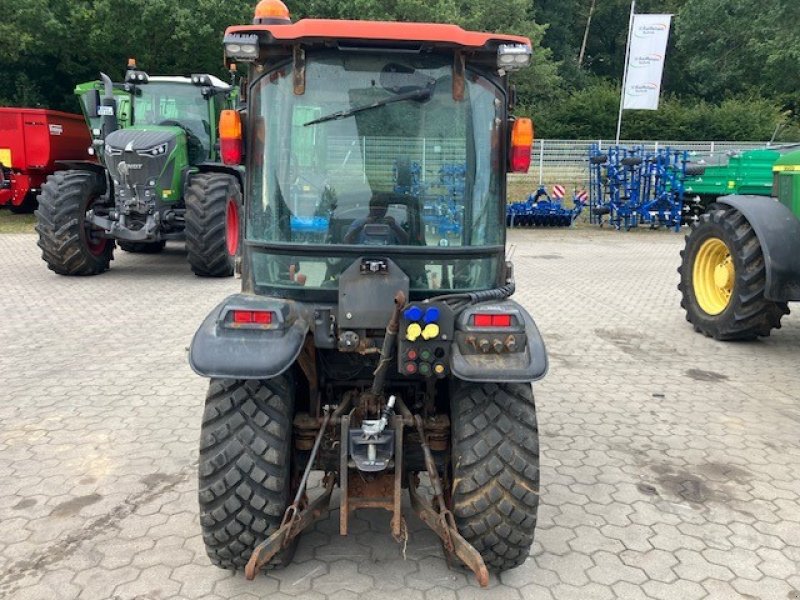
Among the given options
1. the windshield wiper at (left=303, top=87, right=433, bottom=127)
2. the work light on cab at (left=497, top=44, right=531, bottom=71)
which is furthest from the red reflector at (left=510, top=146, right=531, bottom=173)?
the windshield wiper at (left=303, top=87, right=433, bottom=127)

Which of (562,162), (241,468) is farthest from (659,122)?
(241,468)

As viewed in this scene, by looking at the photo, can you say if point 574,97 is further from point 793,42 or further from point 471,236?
point 471,236

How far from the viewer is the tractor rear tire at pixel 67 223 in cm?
906

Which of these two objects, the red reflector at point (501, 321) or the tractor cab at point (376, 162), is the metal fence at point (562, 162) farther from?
the red reflector at point (501, 321)

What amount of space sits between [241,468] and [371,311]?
83 centimetres

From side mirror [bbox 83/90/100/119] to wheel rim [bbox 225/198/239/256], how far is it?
2.39 meters

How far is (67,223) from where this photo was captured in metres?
9.09

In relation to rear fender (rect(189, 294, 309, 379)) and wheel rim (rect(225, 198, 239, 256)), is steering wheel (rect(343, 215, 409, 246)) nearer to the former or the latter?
rear fender (rect(189, 294, 309, 379))

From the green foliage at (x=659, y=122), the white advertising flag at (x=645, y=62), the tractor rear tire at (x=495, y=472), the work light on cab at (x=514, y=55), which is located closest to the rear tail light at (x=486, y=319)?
the tractor rear tire at (x=495, y=472)

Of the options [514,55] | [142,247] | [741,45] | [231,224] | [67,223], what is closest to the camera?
[514,55]

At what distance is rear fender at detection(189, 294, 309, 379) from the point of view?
2689mm

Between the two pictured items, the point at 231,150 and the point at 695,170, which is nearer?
the point at 231,150

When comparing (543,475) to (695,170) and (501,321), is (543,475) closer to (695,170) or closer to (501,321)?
(501,321)

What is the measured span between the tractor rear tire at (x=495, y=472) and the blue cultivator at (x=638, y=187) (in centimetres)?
1437
